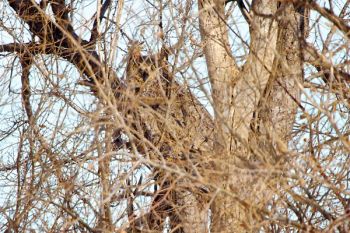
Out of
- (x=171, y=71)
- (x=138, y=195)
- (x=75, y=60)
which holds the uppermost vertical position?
(x=75, y=60)

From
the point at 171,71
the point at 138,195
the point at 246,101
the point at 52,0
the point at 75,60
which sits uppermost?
the point at 52,0

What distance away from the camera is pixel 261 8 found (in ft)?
23.0

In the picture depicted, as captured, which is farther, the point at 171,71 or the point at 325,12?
the point at 171,71

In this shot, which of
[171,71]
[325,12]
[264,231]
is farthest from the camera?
[171,71]

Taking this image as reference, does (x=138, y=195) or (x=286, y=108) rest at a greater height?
(x=286, y=108)

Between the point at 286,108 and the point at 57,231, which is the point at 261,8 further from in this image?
the point at 57,231

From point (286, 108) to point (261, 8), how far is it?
916 mm

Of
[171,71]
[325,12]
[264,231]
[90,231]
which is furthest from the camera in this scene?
[171,71]

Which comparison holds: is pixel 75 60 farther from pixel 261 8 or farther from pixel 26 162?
pixel 261 8

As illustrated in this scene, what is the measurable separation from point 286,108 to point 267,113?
1592 millimetres

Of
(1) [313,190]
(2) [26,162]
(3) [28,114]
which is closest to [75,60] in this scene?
(3) [28,114]

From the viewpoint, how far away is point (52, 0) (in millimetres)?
7828

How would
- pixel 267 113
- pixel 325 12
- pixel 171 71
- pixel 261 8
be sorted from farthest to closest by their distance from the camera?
pixel 261 8 → pixel 171 71 → pixel 267 113 → pixel 325 12

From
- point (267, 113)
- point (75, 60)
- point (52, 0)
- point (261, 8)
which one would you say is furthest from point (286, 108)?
point (52, 0)
